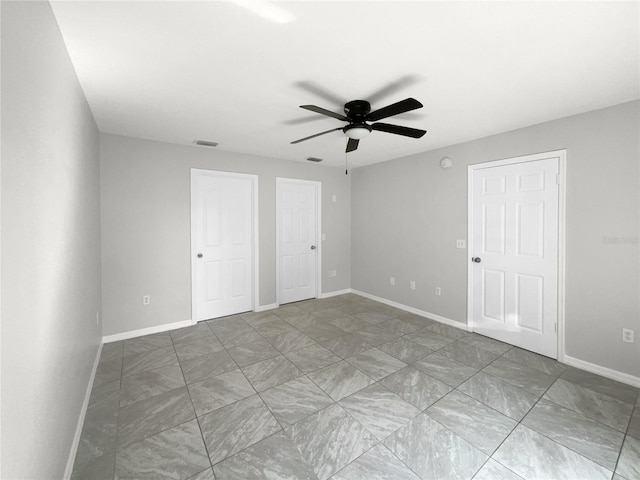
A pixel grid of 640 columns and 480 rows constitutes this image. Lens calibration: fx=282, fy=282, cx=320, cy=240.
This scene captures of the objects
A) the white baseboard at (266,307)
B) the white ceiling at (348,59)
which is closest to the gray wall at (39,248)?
the white ceiling at (348,59)

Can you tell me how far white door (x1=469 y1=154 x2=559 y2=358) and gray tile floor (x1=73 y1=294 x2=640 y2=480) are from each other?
30 cm

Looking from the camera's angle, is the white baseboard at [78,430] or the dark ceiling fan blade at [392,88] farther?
the dark ceiling fan blade at [392,88]

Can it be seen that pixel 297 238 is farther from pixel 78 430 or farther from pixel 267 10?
pixel 267 10

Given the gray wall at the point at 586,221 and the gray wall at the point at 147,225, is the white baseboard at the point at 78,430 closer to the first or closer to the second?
the gray wall at the point at 147,225

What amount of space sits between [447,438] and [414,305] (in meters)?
2.48

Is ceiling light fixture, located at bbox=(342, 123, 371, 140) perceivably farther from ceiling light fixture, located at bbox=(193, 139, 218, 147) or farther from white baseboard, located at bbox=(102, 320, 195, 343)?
white baseboard, located at bbox=(102, 320, 195, 343)

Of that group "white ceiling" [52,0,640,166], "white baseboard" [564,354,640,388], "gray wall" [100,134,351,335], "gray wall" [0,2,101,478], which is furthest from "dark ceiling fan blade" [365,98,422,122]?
"white baseboard" [564,354,640,388]

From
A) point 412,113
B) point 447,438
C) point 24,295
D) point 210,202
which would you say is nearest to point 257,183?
point 210,202

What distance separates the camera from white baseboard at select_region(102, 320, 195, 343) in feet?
10.6

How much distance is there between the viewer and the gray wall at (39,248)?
0.89 m

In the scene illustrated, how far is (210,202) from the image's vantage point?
3854 millimetres

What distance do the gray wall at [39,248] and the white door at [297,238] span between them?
2.74 meters

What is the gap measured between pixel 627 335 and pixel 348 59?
319 centimetres

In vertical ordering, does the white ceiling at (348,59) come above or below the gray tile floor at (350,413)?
above
